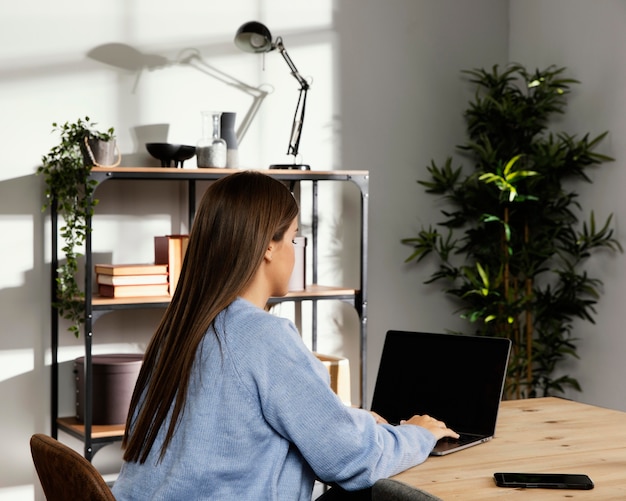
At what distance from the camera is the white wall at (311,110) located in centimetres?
327

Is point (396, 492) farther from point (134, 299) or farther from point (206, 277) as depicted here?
point (134, 299)

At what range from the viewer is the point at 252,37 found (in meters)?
3.36

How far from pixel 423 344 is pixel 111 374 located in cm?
145

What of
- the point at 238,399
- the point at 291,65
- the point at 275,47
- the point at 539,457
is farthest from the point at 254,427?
the point at 291,65

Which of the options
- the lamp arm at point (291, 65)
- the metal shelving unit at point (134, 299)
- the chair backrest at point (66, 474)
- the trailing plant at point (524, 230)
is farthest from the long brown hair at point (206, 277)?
the trailing plant at point (524, 230)

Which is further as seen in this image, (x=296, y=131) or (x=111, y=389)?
(x=296, y=131)

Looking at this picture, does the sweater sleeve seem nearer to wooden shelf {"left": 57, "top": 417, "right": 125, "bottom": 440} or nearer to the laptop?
the laptop

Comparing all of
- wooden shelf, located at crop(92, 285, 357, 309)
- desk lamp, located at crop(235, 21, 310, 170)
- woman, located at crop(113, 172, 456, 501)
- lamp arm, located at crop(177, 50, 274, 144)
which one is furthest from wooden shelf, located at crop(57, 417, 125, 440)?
woman, located at crop(113, 172, 456, 501)

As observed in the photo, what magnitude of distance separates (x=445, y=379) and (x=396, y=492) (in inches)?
20.8

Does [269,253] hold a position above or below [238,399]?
above

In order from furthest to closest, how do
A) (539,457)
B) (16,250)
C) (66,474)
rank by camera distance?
1. (16,250)
2. (539,457)
3. (66,474)

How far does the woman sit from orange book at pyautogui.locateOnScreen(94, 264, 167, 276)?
4.77 ft

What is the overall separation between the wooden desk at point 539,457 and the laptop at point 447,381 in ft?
0.22

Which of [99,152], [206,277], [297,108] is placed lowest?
[206,277]
